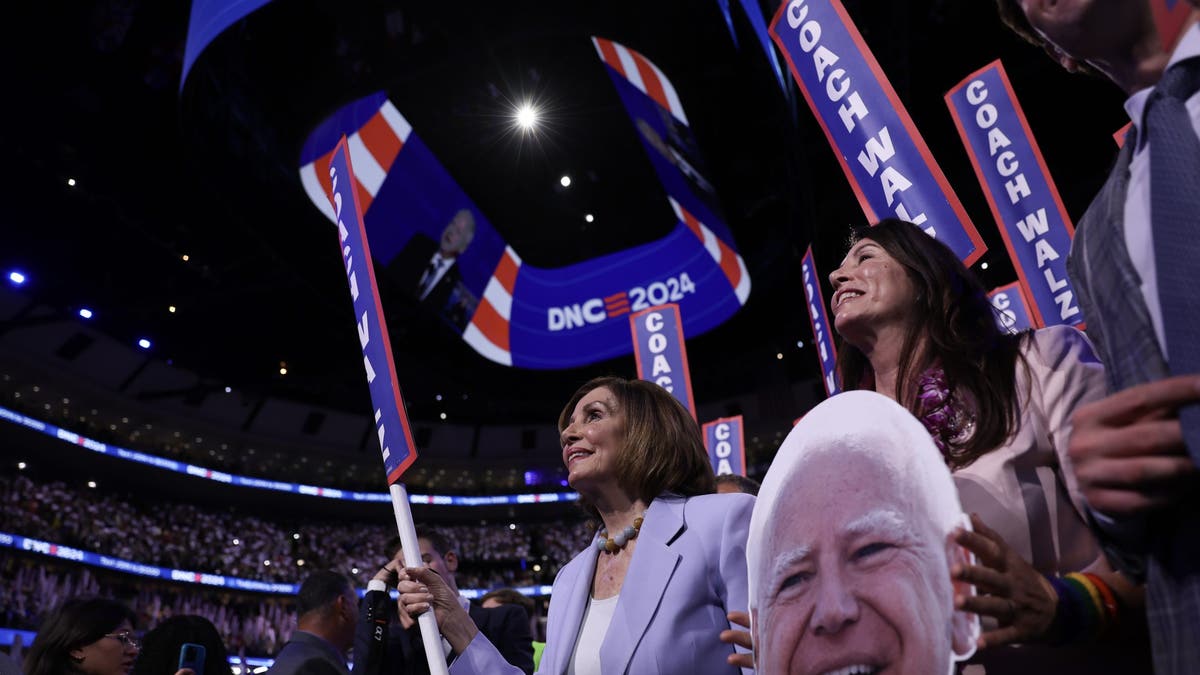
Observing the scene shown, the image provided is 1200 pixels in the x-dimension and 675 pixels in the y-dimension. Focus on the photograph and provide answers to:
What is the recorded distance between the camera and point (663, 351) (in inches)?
243

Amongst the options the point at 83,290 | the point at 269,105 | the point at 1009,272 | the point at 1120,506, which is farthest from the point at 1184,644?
the point at 83,290

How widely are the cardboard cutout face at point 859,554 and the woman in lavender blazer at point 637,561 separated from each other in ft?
3.13

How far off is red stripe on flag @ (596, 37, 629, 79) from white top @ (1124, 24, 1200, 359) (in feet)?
24.9

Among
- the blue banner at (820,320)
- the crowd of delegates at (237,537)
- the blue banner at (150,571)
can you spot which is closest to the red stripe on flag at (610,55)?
the blue banner at (820,320)

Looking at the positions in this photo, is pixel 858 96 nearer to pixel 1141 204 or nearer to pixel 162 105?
pixel 1141 204

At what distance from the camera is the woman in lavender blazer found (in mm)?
2055

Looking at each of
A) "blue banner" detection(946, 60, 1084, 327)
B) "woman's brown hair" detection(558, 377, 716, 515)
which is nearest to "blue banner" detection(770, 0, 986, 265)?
"woman's brown hair" detection(558, 377, 716, 515)

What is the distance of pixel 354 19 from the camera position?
7.02 metres

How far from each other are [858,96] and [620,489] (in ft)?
4.77

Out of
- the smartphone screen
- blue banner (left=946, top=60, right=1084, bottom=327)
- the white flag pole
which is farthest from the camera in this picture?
blue banner (left=946, top=60, right=1084, bottom=327)

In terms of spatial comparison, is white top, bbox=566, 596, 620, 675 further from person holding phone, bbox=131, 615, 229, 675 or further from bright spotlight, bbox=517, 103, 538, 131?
bright spotlight, bbox=517, 103, 538, 131

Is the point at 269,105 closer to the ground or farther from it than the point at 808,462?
farther from it

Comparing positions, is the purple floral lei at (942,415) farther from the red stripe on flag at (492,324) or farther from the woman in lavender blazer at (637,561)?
the red stripe on flag at (492,324)

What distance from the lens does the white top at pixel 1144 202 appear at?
2.69 ft
